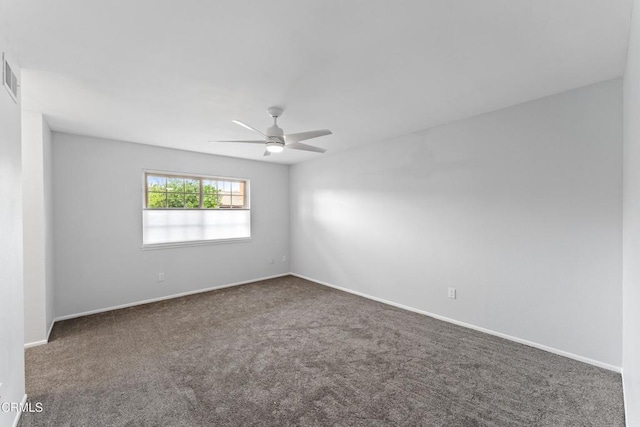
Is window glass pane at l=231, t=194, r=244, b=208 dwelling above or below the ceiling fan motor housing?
below

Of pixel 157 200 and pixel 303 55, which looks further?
pixel 157 200

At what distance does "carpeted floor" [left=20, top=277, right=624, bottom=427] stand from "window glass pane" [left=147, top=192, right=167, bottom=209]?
1826mm

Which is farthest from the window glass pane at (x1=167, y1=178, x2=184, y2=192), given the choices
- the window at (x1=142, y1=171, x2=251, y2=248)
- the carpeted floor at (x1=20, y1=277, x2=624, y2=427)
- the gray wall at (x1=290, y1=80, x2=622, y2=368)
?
the gray wall at (x1=290, y1=80, x2=622, y2=368)

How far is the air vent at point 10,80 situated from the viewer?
1.77 m

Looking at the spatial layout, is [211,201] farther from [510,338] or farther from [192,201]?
[510,338]

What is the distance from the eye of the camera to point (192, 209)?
5.04m

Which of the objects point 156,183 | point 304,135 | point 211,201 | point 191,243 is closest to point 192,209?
point 211,201

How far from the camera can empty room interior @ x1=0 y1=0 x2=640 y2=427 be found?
177cm

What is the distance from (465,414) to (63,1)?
11.8ft

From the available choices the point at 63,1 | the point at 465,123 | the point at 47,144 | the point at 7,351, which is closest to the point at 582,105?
the point at 465,123

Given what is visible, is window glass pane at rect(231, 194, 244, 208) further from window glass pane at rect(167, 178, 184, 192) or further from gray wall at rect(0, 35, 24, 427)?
gray wall at rect(0, 35, 24, 427)

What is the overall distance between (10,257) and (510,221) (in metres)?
4.37

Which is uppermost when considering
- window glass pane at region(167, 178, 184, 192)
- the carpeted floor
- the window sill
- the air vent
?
the air vent

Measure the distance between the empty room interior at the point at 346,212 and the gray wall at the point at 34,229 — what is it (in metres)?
0.02
